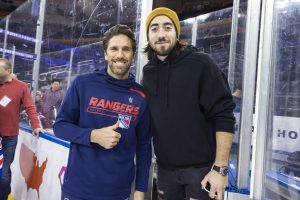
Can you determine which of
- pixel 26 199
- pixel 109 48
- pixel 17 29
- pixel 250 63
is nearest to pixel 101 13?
pixel 109 48

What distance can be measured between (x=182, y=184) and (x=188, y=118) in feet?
0.96

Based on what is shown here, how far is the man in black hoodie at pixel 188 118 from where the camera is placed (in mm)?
1254

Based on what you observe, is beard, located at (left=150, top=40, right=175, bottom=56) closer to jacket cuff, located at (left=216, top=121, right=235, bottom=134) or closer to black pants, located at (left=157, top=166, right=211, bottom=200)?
jacket cuff, located at (left=216, top=121, right=235, bottom=134)

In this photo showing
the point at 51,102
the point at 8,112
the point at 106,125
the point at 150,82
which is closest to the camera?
the point at 106,125

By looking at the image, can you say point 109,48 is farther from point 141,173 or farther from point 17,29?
point 17,29

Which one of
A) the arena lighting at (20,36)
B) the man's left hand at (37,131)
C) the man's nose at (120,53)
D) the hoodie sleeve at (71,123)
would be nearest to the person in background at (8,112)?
the man's left hand at (37,131)

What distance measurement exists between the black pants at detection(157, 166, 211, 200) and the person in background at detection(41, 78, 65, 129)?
6.07ft

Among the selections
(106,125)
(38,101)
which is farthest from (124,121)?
(38,101)

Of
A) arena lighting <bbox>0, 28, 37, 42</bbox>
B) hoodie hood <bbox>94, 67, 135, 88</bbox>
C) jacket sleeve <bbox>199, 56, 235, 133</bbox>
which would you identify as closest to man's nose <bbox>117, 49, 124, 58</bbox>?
hoodie hood <bbox>94, 67, 135, 88</bbox>

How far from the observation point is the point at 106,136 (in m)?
1.22

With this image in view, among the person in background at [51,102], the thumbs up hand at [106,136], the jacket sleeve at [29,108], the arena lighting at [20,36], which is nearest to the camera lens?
the thumbs up hand at [106,136]

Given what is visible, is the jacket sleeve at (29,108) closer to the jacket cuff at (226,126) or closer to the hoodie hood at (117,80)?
the hoodie hood at (117,80)

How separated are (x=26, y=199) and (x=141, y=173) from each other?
202 centimetres

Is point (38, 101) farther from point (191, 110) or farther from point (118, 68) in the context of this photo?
point (191, 110)
